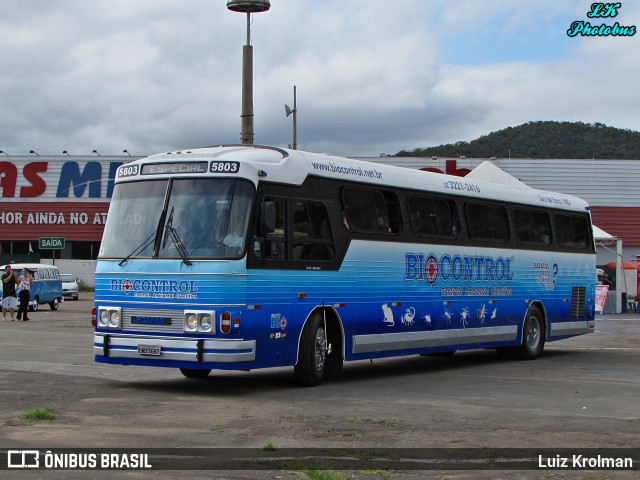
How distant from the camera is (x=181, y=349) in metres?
13.7

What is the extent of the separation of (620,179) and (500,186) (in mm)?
42923

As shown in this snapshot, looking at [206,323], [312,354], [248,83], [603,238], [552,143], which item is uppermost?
[552,143]

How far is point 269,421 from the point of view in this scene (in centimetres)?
1144

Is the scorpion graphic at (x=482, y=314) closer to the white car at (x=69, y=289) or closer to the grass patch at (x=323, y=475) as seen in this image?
the grass patch at (x=323, y=475)

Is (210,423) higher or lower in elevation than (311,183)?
lower

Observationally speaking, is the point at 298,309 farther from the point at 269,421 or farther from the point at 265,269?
the point at 269,421

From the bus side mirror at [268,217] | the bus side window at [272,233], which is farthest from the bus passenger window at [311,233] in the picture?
the bus side mirror at [268,217]

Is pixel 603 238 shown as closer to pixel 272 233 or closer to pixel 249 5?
pixel 249 5

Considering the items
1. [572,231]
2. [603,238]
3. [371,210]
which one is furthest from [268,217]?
[603,238]

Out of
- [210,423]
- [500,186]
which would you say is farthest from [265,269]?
[500,186]

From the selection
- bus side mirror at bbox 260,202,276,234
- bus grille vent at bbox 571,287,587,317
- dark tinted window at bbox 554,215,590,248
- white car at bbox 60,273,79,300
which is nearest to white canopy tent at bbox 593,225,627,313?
dark tinted window at bbox 554,215,590,248

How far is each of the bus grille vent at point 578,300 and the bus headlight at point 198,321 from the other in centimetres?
1160

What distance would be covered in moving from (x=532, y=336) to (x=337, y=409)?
991 cm

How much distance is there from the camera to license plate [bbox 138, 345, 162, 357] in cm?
1380
